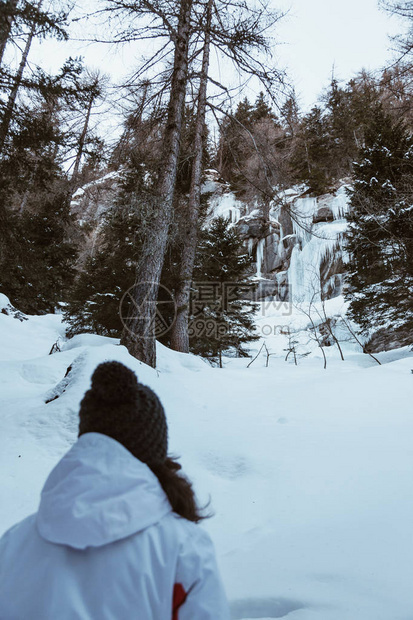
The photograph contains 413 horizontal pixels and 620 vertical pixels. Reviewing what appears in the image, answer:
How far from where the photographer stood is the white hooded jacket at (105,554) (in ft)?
2.58

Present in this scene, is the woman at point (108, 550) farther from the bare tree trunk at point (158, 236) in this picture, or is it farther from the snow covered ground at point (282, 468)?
the bare tree trunk at point (158, 236)

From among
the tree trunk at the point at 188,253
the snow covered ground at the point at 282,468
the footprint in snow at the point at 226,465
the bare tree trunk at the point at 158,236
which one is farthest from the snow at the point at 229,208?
the footprint in snow at the point at 226,465

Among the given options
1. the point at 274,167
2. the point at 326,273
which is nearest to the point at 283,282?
the point at 326,273

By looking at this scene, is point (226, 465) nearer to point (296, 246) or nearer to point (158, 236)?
point (158, 236)

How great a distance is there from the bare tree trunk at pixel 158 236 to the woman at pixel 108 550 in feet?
14.5

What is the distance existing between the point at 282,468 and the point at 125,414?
8.36 feet

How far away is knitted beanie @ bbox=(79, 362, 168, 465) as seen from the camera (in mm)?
963

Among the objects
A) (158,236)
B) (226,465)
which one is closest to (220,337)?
(158,236)

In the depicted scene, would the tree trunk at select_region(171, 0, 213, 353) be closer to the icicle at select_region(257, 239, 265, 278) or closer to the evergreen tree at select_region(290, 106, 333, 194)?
the icicle at select_region(257, 239, 265, 278)

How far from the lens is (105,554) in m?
0.80

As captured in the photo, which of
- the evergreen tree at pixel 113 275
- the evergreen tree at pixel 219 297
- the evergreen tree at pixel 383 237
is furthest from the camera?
the evergreen tree at pixel 219 297

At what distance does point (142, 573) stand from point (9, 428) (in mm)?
Answer: 2865

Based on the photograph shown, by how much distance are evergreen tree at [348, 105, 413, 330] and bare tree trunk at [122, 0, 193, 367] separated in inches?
181

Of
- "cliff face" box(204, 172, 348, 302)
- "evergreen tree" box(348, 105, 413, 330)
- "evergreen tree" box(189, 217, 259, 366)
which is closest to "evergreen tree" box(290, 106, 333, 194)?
"cliff face" box(204, 172, 348, 302)
